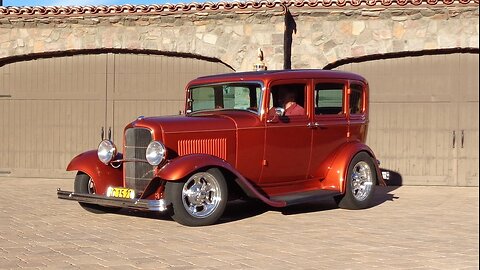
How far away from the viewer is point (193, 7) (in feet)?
44.6

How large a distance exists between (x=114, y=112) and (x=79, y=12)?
6.79 feet

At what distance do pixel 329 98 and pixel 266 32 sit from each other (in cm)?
421

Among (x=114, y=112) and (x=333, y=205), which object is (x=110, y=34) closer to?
(x=114, y=112)

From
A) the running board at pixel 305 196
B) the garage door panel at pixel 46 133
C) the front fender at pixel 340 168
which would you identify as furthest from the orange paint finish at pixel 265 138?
the garage door panel at pixel 46 133

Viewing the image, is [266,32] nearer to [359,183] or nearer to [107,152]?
[359,183]

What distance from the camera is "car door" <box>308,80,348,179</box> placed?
30.1ft

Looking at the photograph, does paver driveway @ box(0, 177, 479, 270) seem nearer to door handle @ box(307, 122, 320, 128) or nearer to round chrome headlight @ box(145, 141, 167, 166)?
round chrome headlight @ box(145, 141, 167, 166)

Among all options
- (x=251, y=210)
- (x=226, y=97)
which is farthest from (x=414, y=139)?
(x=226, y=97)

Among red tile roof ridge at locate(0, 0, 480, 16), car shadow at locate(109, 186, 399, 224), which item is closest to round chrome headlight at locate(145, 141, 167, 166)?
car shadow at locate(109, 186, 399, 224)

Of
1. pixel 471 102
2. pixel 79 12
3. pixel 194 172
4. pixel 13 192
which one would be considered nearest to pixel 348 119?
pixel 194 172

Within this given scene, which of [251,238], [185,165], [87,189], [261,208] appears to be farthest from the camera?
[261,208]

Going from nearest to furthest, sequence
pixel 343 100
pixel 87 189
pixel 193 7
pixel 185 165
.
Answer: pixel 185 165 → pixel 87 189 → pixel 343 100 → pixel 193 7

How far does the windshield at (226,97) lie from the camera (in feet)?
28.8

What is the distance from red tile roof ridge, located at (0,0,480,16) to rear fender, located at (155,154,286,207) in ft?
19.1
